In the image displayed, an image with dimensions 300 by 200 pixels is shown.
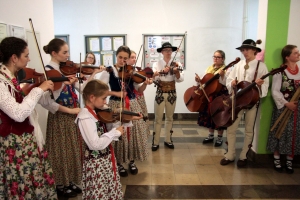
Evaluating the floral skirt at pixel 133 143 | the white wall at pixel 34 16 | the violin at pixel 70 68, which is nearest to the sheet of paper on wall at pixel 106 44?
the white wall at pixel 34 16

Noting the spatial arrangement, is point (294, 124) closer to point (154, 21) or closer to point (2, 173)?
point (2, 173)

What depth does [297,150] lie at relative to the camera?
2896 millimetres

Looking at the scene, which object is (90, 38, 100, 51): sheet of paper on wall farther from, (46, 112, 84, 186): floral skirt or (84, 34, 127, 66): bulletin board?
(46, 112, 84, 186): floral skirt

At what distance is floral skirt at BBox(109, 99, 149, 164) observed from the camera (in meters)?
2.79

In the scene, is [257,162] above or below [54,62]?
below

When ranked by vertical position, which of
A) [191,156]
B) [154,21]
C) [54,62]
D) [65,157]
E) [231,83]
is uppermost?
[154,21]

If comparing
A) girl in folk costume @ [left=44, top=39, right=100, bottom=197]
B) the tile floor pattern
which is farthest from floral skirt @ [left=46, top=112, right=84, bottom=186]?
the tile floor pattern

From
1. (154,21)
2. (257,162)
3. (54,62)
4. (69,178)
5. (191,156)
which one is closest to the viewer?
(54,62)

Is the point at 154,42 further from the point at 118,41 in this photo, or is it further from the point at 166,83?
the point at 166,83

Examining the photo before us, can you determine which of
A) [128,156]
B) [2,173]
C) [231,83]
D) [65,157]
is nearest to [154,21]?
[231,83]

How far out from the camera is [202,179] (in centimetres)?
282

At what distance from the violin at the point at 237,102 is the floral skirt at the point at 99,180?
1417 mm

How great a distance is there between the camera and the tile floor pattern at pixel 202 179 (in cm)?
249

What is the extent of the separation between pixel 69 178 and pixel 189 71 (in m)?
3.51
